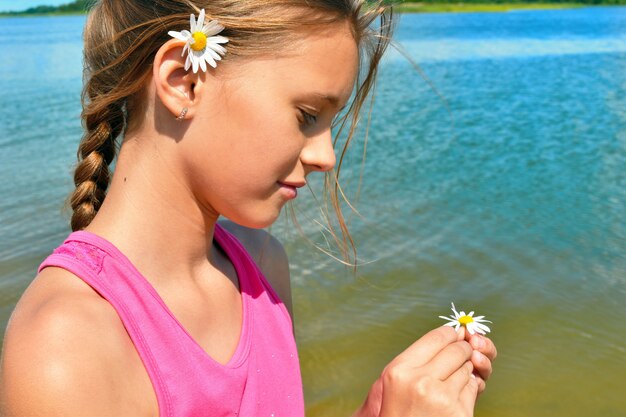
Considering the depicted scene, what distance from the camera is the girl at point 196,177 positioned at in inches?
60.8

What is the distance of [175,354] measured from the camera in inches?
62.4

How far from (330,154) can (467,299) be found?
10.0 feet

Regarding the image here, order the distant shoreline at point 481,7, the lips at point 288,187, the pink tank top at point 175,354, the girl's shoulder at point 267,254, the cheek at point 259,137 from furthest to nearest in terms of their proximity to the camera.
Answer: the distant shoreline at point 481,7
the girl's shoulder at point 267,254
the lips at point 288,187
the cheek at point 259,137
the pink tank top at point 175,354

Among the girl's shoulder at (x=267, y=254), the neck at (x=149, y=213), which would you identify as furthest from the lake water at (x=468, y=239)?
the neck at (x=149, y=213)

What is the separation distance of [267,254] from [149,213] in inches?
24.5

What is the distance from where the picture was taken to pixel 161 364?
153 cm

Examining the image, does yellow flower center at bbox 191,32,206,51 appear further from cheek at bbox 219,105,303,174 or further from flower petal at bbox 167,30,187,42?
cheek at bbox 219,105,303,174

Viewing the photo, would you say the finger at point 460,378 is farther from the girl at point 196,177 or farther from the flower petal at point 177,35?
the flower petal at point 177,35

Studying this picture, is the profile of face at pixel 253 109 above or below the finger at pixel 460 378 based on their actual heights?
above

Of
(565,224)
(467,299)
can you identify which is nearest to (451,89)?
(565,224)

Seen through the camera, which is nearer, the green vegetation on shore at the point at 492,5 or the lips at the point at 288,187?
the lips at the point at 288,187

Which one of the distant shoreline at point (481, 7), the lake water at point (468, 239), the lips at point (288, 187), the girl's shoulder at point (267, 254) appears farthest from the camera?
the distant shoreline at point (481, 7)

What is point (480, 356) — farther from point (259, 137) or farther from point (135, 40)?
point (135, 40)

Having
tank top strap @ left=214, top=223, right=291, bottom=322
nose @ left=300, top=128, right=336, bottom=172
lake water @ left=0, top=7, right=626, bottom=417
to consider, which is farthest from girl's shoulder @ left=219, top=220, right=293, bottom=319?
lake water @ left=0, top=7, right=626, bottom=417
